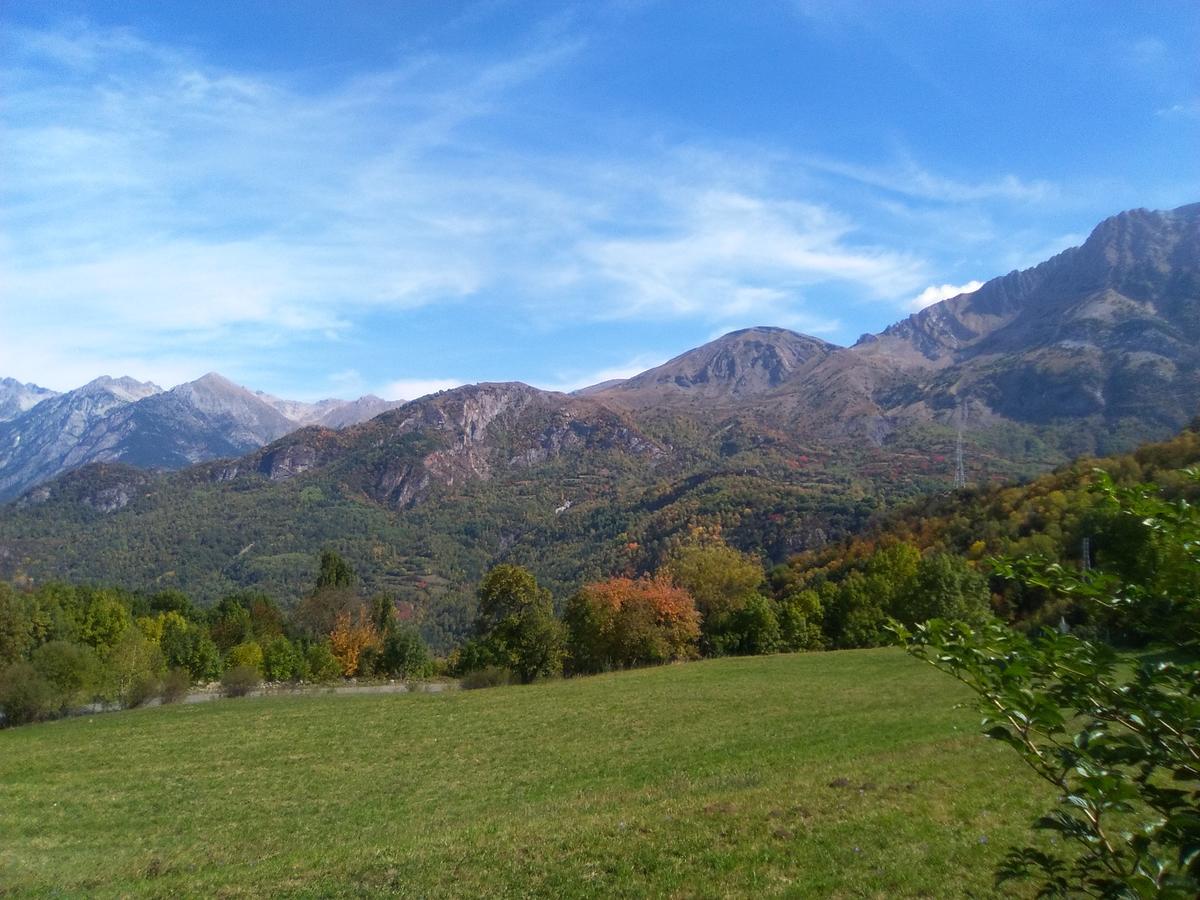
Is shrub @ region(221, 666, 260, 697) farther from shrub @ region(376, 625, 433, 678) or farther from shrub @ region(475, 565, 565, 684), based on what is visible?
shrub @ region(475, 565, 565, 684)

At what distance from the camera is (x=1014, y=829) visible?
33.7 feet

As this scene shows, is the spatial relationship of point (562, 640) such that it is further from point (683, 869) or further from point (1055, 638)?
point (1055, 638)

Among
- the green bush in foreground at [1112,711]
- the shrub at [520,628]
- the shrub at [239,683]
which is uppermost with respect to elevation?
the green bush in foreground at [1112,711]

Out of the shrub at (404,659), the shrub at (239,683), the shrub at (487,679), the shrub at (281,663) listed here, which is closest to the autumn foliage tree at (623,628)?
the shrub at (487,679)

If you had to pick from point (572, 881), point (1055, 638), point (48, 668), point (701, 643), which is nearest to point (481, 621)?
point (701, 643)

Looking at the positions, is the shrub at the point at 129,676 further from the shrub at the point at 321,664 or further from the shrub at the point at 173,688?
the shrub at the point at 321,664

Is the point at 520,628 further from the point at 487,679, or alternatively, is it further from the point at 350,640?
the point at 350,640

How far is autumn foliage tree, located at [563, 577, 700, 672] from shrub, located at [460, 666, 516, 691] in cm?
701

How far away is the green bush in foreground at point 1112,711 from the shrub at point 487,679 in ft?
168

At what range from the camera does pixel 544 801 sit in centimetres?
1669

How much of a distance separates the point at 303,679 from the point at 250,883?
65.4 meters

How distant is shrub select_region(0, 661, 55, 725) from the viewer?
135 ft

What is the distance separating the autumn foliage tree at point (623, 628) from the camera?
57.1 m

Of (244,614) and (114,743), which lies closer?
(114,743)
